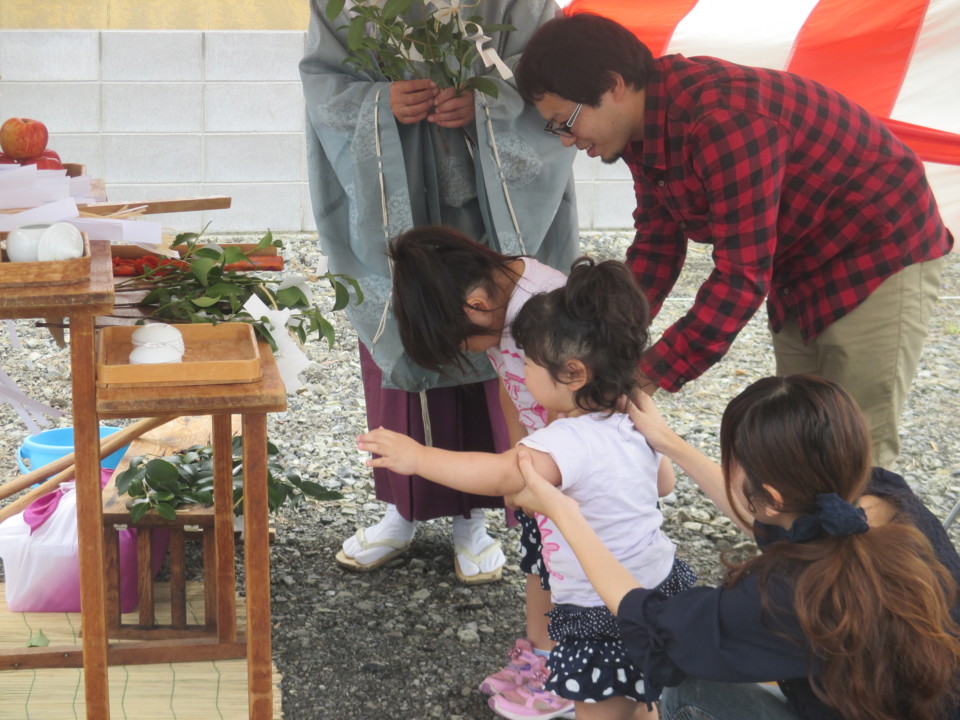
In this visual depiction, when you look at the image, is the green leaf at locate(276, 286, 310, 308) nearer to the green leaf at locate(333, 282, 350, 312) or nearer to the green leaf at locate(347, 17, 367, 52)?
the green leaf at locate(333, 282, 350, 312)

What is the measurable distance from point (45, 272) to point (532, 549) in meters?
1.06

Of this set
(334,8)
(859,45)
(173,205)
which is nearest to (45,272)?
(173,205)

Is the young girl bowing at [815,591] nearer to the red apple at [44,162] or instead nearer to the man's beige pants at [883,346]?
the man's beige pants at [883,346]

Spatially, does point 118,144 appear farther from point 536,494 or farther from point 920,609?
point 920,609

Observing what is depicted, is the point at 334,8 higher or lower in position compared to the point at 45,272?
higher

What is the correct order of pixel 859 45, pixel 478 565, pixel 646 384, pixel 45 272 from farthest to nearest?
pixel 859 45 → pixel 478 565 → pixel 646 384 → pixel 45 272

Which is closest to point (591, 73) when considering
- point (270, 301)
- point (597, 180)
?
point (270, 301)

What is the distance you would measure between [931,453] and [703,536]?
115 cm

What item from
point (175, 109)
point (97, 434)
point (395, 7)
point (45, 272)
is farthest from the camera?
point (175, 109)

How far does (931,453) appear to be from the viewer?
11.6 feet

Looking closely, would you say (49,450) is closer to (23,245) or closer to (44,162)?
(44,162)

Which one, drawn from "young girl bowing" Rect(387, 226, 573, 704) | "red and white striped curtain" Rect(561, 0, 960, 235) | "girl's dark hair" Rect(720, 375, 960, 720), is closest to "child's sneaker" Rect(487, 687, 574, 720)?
"young girl bowing" Rect(387, 226, 573, 704)

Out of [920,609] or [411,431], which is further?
[411,431]

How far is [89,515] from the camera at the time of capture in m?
1.49
